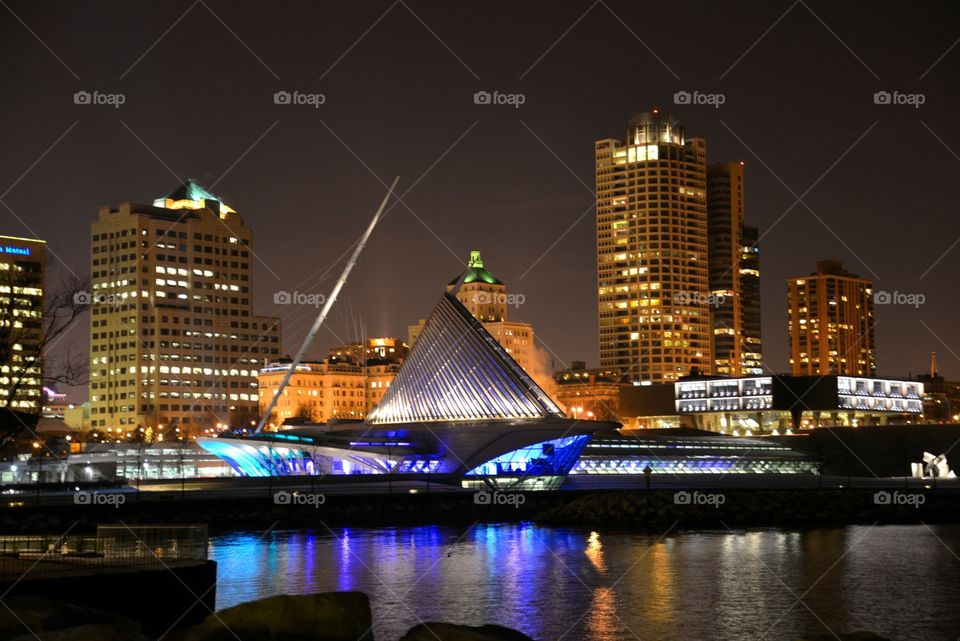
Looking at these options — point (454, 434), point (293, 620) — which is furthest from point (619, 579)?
point (454, 434)

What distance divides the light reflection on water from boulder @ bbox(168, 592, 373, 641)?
5.73 m

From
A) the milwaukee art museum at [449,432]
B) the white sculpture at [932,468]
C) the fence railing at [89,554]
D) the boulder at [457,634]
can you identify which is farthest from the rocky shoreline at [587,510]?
the boulder at [457,634]

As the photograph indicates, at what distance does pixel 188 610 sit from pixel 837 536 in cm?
3609

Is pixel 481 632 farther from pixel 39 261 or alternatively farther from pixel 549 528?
pixel 39 261

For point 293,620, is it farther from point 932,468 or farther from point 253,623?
point 932,468

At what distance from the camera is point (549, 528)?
187ft

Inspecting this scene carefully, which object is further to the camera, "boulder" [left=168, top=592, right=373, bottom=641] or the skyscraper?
the skyscraper

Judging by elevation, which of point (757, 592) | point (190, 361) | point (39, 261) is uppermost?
point (39, 261)

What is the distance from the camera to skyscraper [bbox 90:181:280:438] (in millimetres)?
188625

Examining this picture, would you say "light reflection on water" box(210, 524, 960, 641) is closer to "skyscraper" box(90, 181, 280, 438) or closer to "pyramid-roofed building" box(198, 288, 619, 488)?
"pyramid-roofed building" box(198, 288, 619, 488)

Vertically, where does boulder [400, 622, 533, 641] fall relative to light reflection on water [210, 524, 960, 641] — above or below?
above

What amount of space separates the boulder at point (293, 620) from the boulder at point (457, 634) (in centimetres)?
168

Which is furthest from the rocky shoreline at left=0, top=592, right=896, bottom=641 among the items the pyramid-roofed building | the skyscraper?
the skyscraper

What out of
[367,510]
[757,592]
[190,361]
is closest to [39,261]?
[190,361]
